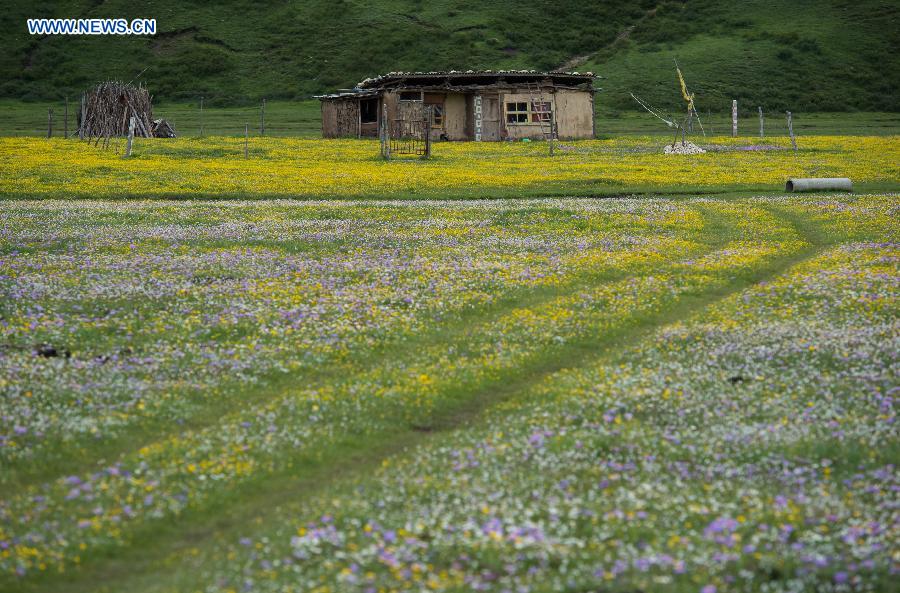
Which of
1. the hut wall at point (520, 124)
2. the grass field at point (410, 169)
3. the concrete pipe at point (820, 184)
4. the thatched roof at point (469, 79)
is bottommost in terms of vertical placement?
the concrete pipe at point (820, 184)

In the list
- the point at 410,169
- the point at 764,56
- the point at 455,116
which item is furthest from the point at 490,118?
the point at 764,56

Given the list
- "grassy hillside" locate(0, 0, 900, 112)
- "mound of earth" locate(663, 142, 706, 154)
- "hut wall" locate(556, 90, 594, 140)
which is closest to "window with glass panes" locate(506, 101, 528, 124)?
"hut wall" locate(556, 90, 594, 140)

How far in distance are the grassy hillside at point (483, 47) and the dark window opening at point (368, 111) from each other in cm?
3903

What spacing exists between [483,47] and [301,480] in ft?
455

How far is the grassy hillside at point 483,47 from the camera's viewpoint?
129 meters

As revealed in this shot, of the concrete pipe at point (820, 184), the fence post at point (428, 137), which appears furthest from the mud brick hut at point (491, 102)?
the concrete pipe at point (820, 184)

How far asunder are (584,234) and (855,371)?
53.8 ft

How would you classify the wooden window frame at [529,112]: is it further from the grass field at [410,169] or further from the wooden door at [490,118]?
the grass field at [410,169]

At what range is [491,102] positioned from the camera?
87812 millimetres

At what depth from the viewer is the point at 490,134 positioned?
289 feet

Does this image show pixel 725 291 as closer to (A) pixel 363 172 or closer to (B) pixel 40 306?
(B) pixel 40 306

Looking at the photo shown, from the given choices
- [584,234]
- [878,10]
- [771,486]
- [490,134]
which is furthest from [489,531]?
[878,10]

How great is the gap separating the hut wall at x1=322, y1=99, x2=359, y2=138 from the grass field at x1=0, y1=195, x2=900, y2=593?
6703 cm

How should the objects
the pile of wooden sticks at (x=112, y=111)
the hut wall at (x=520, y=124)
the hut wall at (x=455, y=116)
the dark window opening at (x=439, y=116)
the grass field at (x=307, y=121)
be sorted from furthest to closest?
1. the grass field at (x=307, y=121)
2. the hut wall at (x=455, y=116)
3. the dark window opening at (x=439, y=116)
4. the hut wall at (x=520, y=124)
5. the pile of wooden sticks at (x=112, y=111)
